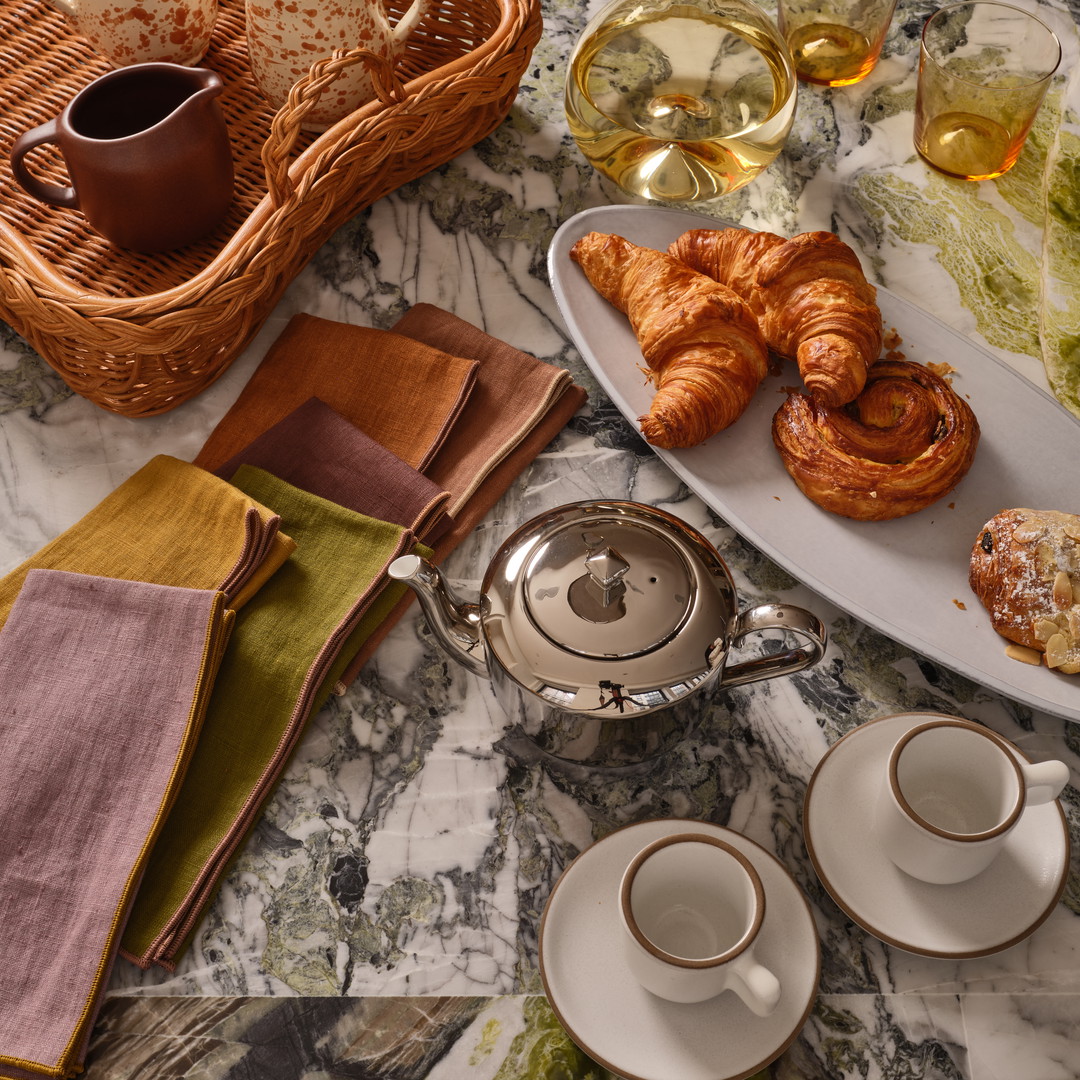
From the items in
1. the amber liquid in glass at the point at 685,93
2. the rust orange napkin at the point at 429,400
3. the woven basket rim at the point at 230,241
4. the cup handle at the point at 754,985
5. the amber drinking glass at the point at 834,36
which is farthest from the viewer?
the amber drinking glass at the point at 834,36

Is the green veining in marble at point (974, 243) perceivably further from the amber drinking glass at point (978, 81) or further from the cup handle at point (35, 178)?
the cup handle at point (35, 178)

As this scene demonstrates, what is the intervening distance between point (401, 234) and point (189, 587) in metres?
0.58

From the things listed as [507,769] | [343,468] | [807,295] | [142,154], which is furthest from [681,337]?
[142,154]

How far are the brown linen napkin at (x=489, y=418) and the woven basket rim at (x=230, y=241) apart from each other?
0.21 m

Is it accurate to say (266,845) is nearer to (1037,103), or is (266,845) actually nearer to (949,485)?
(949,485)

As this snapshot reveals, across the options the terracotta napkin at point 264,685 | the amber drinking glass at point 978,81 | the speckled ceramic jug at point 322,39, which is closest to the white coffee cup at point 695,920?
the terracotta napkin at point 264,685

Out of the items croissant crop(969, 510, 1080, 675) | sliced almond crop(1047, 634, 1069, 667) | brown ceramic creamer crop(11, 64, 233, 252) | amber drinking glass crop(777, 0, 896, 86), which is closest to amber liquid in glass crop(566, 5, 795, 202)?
amber drinking glass crop(777, 0, 896, 86)

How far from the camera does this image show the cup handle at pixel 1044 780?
780 millimetres

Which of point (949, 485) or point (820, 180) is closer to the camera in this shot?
point (949, 485)

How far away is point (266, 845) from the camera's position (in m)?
0.94

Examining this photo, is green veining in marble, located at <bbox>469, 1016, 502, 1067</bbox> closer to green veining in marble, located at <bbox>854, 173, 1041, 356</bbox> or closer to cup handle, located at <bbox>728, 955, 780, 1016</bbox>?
cup handle, located at <bbox>728, 955, 780, 1016</bbox>

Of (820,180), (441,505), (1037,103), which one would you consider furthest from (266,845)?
(1037,103)

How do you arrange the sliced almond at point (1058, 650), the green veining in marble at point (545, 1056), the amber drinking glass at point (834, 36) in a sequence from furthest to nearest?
the amber drinking glass at point (834, 36), the sliced almond at point (1058, 650), the green veining in marble at point (545, 1056)

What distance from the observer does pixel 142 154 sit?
3.53 ft
